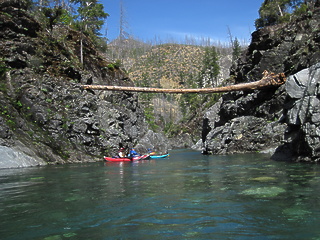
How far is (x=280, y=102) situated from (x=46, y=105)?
21.1 meters

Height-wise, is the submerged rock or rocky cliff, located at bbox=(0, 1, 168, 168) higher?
rocky cliff, located at bbox=(0, 1, 168, 168)

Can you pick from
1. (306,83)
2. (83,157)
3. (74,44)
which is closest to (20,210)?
(306,83)

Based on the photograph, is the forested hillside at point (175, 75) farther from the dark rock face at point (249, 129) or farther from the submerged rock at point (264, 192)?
the submerged rock at point (264, 192)

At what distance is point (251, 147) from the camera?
23.5m

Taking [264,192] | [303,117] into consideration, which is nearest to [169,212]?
[264,192]

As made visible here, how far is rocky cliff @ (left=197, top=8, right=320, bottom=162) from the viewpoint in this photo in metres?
13.4

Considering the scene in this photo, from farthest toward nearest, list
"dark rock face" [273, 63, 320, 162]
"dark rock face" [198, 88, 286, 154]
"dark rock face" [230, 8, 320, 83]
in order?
"dark rock face" [230, 8, 320, 83] → "dark rock face" [198, 88, 286, 154] → "dark rock face" [273, 63, 320, 162]

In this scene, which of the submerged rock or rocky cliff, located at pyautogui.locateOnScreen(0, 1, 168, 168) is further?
rocky cliff, located at pyautogui.locateOnScreen(0, 1, 168, 168)

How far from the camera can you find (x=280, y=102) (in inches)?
978

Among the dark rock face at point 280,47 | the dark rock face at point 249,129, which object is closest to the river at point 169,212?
the dark rock face at point 249,129

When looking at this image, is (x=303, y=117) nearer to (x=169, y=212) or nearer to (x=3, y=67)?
(x=169, y=212)

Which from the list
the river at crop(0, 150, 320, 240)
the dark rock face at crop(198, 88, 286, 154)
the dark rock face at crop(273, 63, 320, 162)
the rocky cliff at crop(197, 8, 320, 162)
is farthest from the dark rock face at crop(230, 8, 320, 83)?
the river at crop(0, 150, 320, 240)

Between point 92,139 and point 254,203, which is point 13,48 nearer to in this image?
point 92,139

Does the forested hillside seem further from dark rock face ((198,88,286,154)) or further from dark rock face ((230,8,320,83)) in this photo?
dark rock face ((198,88,286,154))
